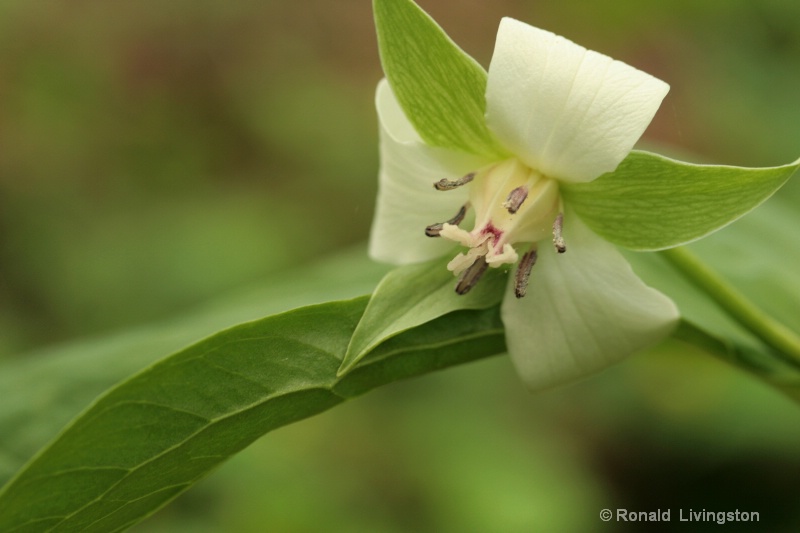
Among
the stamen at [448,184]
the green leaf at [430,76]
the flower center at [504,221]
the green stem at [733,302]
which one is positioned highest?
the green leaf at [430,76]

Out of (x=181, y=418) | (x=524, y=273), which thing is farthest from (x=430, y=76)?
(x=181, y=418)

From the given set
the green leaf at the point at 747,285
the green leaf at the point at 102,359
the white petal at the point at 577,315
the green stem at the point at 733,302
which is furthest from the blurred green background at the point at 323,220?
the white petal at the point at 577,315

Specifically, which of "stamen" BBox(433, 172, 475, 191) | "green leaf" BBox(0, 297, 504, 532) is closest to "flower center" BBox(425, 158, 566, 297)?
"stamen" BBox(433, 172, 475, 191)

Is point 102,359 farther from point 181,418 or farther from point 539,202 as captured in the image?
point 539,202

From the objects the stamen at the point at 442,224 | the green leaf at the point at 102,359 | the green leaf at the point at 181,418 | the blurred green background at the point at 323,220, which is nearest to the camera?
the green leaf at the point at 181,418

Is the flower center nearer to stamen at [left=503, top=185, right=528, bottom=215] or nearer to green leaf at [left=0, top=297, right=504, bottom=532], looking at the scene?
stamen at [left=503, top=185, right=528, bottom=215]

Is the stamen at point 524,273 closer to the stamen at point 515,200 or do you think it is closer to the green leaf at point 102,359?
the stamen at point 515,200

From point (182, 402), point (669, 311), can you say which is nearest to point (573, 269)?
point (669, 311)
